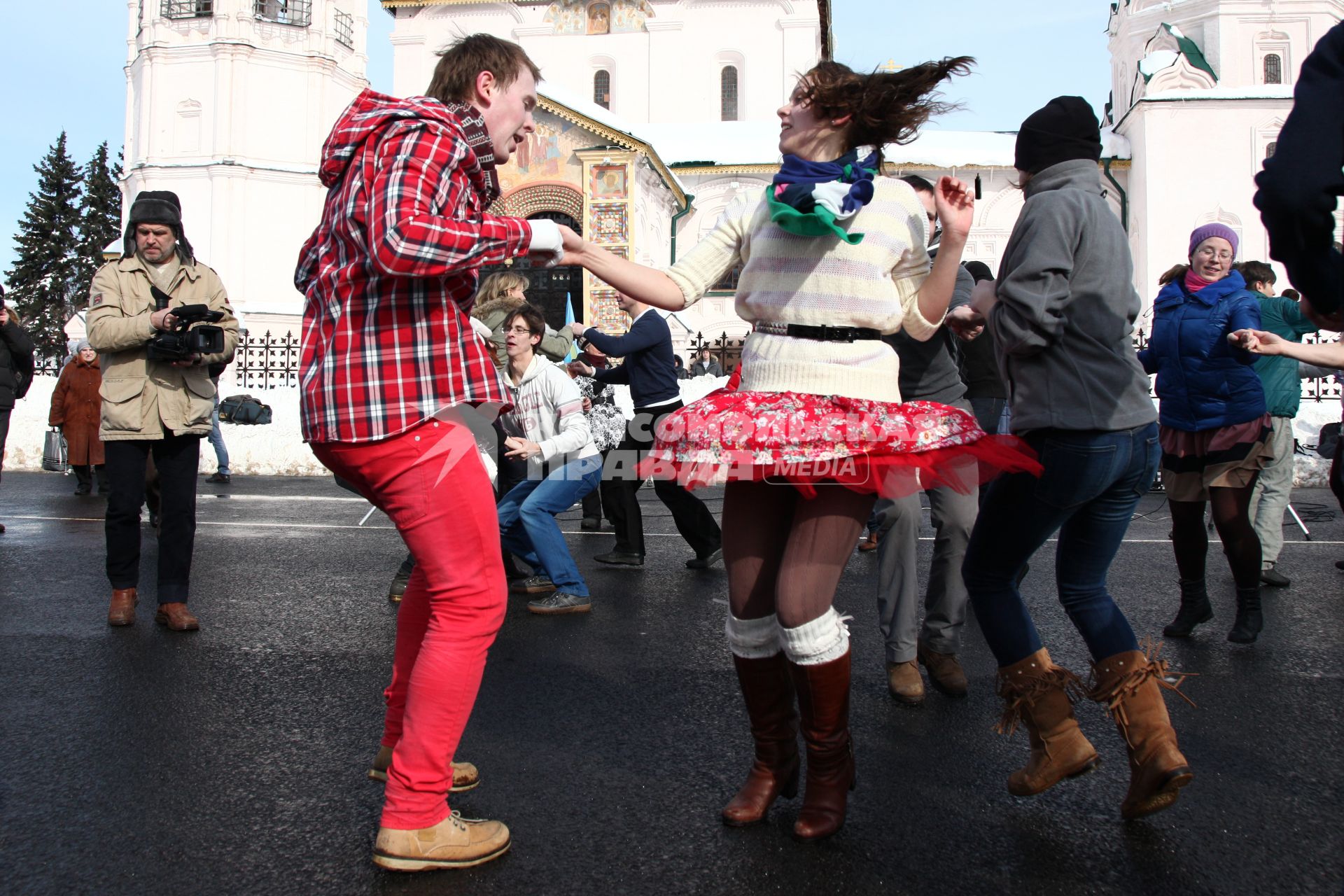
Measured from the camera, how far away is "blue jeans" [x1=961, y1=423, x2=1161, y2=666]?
3.03m

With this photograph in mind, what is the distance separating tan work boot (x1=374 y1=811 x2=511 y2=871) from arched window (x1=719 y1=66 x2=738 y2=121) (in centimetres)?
3427

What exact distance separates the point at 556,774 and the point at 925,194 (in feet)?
8.40

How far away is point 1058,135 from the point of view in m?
3.28

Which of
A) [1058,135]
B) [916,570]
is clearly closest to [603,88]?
[916,570]

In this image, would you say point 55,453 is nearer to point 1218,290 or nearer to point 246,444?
point 246,444

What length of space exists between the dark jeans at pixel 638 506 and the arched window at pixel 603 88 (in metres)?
29.4

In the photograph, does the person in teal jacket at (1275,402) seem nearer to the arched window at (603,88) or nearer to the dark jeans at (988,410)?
the dark jeans at (988,410)

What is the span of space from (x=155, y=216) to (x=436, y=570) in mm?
3581

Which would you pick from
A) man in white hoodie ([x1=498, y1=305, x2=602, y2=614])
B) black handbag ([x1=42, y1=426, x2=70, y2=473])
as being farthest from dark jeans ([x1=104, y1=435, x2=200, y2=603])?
black handbag ([x1=42, y1=426, x2=70, y2=473])

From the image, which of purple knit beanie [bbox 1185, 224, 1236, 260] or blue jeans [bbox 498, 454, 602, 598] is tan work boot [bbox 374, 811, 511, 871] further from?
purple knit beanie [bbox 1185, 224, 1236, 260]

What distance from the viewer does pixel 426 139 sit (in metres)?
2.55

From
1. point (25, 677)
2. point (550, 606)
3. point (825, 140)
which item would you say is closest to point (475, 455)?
point (825, 140)

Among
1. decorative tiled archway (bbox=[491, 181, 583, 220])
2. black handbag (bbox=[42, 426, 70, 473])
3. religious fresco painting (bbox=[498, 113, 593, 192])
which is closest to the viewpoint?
black handbag (bbox=[42, 426, 70, 473])

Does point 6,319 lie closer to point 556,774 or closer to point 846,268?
point 556,774
